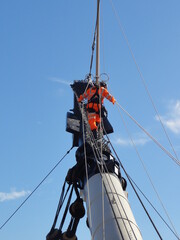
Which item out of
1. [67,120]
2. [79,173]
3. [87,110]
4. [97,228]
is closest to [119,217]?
[97,228]

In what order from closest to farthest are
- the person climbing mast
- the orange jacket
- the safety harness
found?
the person climbing mast, the safety harness, the orange jacket

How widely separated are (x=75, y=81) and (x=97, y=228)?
11529 mm

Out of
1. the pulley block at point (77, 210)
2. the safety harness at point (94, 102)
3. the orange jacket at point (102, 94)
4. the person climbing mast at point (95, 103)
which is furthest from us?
the orange jacket at point (102, 94)

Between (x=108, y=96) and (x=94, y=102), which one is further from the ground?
(x=108, y=96)

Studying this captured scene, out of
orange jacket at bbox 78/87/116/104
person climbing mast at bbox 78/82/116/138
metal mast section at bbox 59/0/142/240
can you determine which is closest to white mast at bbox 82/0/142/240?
metal mast section at bbox 59/0/142/240

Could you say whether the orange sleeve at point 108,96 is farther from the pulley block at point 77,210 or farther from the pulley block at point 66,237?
the pulley block at point 66,237

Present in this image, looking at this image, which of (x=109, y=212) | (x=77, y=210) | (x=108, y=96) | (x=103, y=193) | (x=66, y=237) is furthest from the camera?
(x=108, y=96)

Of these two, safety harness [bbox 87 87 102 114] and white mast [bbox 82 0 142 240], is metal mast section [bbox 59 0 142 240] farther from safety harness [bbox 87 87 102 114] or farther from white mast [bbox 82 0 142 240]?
safety harness [bbox 87 87 102 114]

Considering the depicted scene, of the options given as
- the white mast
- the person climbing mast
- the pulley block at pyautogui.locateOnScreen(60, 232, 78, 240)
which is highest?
the person climbing mast

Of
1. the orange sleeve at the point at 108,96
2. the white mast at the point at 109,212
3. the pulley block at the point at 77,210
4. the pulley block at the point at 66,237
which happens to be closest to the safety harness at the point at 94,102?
the orange sleeve at the point at 108,96

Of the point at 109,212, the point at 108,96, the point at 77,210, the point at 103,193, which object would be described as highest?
the point at 108,96

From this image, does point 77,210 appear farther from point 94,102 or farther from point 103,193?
point 94,102

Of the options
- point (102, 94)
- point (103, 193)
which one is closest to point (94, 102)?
point (102, 94)

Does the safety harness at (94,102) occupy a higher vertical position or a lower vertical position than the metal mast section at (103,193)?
higher
